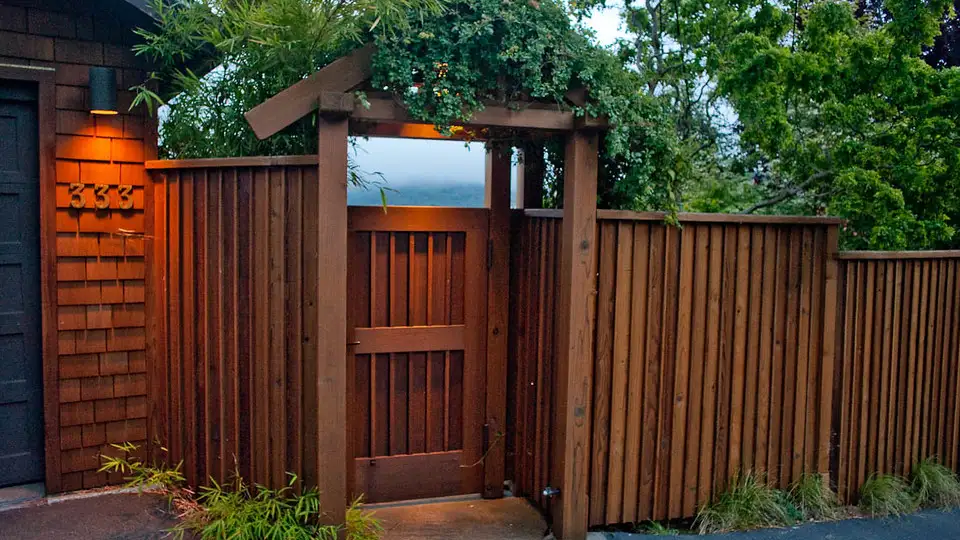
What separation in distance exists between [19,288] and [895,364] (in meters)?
5.12

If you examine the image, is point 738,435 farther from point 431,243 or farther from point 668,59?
point 668,59

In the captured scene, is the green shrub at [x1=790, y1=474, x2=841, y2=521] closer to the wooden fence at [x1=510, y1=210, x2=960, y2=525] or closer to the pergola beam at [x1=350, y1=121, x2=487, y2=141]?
the wooden fence at [x1=510, y1=210, x2=960, y2=525]

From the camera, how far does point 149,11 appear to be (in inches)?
162

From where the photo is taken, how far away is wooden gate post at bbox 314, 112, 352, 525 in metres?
3.53

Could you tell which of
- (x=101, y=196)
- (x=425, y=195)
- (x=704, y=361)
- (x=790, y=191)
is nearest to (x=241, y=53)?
(x=101, y=196)

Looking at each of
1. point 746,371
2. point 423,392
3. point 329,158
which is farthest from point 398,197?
point 746,371

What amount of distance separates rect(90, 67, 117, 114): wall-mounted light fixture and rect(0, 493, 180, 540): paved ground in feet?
6.85

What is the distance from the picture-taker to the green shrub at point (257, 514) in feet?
11.8

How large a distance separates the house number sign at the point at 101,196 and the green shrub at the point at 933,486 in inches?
197

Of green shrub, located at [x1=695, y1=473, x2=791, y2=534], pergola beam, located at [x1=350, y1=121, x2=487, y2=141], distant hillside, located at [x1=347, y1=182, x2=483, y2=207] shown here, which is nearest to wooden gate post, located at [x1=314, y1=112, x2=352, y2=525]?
distant hillside, located at [x1=347, y1=182, x2=483, y2=207]

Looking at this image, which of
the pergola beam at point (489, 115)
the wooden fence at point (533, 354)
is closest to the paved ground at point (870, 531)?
the wooden fence at point (533, 354)

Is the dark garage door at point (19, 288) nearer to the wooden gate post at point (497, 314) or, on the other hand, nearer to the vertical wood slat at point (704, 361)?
the wooden gate post at point (497, 314)

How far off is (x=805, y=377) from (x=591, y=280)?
5.13 ft

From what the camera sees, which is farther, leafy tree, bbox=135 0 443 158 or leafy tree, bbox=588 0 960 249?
leafy tree, bbox=588 0 960 249
